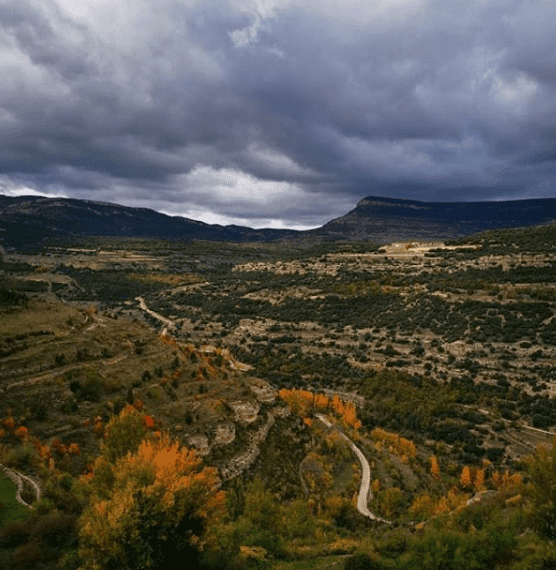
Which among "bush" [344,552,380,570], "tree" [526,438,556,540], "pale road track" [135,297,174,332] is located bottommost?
"pale road track" [135,297,174,332]

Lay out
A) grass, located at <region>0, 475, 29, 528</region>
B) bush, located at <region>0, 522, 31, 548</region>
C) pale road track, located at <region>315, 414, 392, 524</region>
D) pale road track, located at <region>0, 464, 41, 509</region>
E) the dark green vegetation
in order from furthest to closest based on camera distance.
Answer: pale road track, located at <region>315, 414, 392, 524</region>
the dark green vegetation
pale road track, located at <region>0, 464, 41, 509</region>
grass, located at <region>0, 475, 29, 528</region>
bush, located at <region>0, 522, 31, 548</region>

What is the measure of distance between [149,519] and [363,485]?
29.8 m

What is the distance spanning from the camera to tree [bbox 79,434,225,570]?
574 inches

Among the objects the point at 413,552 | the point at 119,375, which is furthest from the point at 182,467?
the point at 119,375

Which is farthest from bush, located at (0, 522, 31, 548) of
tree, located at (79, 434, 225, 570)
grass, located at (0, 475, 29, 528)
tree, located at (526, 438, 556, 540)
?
tree, located at (526, 438, 556, 540)

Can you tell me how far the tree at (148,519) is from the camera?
14.6m

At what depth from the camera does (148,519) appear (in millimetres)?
15062

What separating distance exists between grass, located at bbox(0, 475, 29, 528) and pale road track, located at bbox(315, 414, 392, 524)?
25902 millimetres

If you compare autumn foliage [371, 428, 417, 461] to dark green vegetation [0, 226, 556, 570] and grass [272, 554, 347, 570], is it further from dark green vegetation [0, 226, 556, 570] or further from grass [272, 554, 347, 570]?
grass [272, 554, 347, 570]

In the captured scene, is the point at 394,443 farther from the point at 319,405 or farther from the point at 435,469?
the point at 319,405

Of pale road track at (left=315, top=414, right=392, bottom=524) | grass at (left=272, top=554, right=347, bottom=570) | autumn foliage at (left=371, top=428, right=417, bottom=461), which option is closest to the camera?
grass at (left=272, top=554, right=347, bottom=570)

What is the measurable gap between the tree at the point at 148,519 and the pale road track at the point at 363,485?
22.4 m

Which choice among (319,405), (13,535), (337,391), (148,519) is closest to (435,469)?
(319,405)

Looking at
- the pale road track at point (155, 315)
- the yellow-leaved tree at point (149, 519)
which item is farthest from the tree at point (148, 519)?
the pale road track at point (155, 315)
